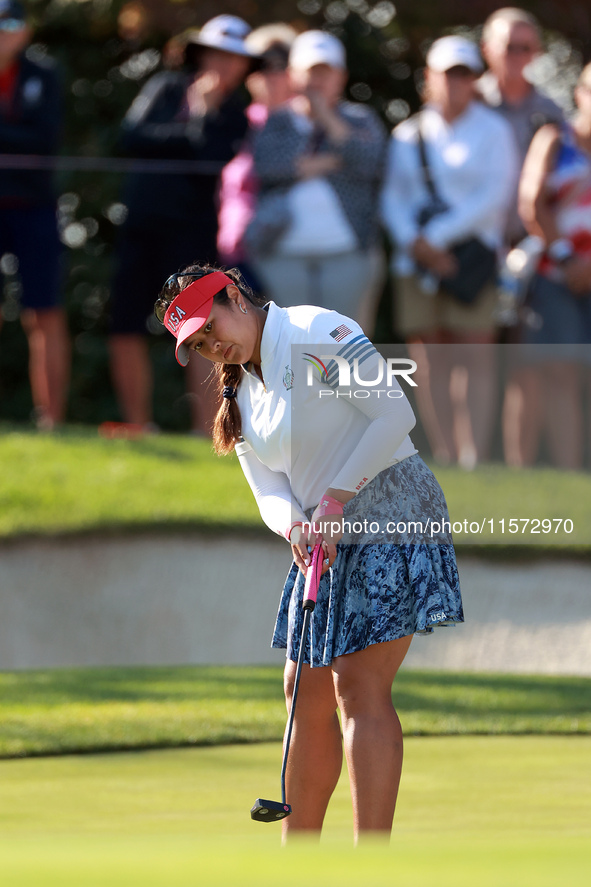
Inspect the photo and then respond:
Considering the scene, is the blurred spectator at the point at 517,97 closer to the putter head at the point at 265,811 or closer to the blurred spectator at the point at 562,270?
the blurred spectator at the point at 562,270

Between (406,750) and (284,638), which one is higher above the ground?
(284,638)

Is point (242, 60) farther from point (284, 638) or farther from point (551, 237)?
point (284, 638)

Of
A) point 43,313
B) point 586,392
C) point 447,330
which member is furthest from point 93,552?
point 586,392

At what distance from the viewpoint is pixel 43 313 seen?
7.82 m

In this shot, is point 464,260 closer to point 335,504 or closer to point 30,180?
point 30,180

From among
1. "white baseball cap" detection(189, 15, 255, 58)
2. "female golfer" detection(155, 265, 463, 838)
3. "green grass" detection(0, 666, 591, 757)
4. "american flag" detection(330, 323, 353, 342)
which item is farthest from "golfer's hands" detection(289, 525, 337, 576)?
"white baseball cap" detection(189, 15, 255, 58)

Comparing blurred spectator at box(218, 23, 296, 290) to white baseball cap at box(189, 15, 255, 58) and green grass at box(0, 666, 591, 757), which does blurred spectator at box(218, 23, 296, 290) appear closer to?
white baseball cap at box(189, 15, 255, 58)

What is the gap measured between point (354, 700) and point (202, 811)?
100 centimetres

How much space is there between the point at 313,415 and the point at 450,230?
13.6 feet

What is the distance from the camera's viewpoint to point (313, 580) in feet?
11.0

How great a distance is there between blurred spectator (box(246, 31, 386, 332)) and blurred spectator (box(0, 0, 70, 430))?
111cm

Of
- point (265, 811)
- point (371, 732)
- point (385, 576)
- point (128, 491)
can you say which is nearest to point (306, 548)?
point (385, 576)

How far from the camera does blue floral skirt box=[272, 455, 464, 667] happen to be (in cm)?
340

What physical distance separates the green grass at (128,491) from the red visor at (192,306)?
4.66 meters
